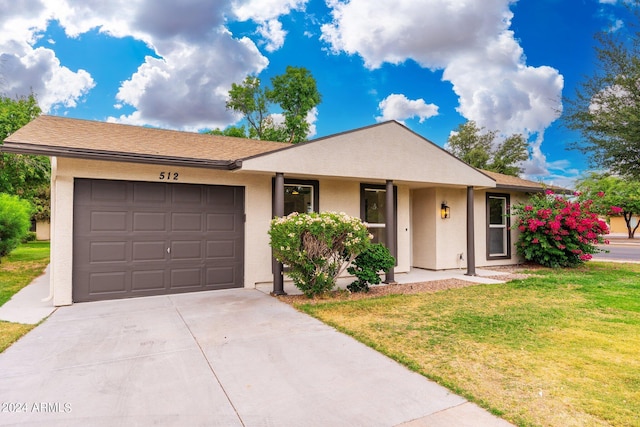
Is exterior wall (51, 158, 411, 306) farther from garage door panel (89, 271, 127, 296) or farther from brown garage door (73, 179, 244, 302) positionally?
garage door panel (89, 271, 127, 296)

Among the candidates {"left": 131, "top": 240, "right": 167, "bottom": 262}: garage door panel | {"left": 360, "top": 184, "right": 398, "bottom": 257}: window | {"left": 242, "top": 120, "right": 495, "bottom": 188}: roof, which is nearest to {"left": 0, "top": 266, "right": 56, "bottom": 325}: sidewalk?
{"left": 131, "top": 240, "right": 167, "bottom": 262}: garage door panel

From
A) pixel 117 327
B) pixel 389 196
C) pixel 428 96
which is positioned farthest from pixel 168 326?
pixel 428 96

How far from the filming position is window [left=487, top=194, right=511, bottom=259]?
11570 millimetres

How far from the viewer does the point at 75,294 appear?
6305 millimetres

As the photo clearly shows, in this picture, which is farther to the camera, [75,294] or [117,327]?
[75,294]

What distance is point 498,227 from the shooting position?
38.5 ft

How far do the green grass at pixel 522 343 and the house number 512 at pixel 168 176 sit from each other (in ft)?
12.3

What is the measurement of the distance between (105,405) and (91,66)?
17714 millimetres

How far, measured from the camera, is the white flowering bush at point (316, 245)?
6328mm

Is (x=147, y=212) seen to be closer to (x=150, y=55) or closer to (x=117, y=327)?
(x=117, y=327)

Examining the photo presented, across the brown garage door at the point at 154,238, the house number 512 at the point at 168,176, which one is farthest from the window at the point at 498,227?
the house number 512 at the point at 168,176

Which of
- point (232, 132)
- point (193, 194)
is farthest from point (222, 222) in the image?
point (232, 132)

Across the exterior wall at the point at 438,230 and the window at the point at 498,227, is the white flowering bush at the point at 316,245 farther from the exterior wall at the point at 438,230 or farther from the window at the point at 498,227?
the window at the point at 498,227

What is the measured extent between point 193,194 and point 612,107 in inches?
422
